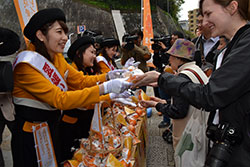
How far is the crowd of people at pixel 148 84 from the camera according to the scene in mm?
1072

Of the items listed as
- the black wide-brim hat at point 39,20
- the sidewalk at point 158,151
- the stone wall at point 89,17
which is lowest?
the sidewalk at point 158,151

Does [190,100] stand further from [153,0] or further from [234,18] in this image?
[153,0]

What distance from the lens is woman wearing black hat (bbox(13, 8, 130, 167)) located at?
1.61 metres

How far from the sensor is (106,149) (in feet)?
5.81

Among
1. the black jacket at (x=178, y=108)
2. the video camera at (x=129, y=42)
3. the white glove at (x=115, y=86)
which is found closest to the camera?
the white glove at (x=115, y=86)

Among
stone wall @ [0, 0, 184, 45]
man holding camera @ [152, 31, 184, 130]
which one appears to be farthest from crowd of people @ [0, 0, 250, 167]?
stone wall @ [0, 0, 184, 45]

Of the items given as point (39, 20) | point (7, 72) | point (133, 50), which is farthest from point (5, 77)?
point (133, 50)

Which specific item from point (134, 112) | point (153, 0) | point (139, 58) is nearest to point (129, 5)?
point (153, 0)

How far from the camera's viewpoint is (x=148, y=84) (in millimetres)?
1905

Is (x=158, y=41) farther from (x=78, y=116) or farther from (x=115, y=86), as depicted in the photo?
(x=115, y=86)

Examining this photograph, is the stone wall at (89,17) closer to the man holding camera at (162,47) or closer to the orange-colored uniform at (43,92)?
the man holding camera at (162,47)

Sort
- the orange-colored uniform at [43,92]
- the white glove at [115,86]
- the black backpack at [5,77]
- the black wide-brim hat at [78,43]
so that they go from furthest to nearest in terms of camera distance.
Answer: the black wide-brim hat at [78,43], the white glove at [115,86], the orange-colored uniform at [43,92], the black backpack at [5,77]

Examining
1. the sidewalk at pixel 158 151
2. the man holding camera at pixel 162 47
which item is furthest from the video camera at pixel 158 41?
the sidewalk at pixel 158 151

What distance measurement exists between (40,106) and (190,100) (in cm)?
128
